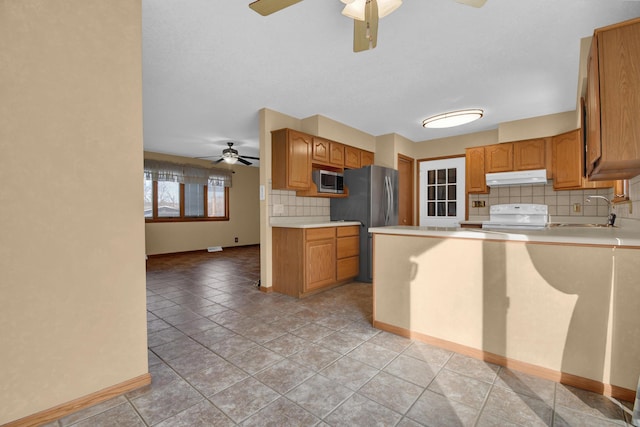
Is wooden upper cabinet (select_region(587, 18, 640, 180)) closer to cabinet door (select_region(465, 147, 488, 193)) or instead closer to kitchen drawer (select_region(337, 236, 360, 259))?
kitchen drawer (select_region(337, 236, 360, 259))

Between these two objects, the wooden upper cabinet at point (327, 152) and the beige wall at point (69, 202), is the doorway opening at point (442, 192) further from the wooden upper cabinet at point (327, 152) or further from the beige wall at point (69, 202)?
the beige wall at point (69, 202)

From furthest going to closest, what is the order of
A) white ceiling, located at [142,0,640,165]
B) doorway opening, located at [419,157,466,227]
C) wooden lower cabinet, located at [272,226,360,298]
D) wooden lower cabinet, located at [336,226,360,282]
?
doorway opening, located at [419,157,466,227], wooden lower cabinet, located at [336,226,360,282], wooden lower cabinet, located at [272,226,360,298], white ceiling, located at [142,0,640,165]

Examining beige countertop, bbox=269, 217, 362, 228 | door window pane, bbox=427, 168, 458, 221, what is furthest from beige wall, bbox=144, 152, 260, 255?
door window pane, bbox=427, 168, 458, 221

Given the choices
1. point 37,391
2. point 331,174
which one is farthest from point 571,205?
point 37,391

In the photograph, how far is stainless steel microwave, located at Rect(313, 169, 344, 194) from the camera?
4102mm

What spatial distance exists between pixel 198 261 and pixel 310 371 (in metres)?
4.99

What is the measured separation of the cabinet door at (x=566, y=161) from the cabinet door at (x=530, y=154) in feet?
0.39

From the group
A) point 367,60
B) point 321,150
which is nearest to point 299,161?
point 321,150

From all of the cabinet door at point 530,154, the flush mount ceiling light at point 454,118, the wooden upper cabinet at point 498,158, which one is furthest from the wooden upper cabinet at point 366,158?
the cabinet door at point 530,154

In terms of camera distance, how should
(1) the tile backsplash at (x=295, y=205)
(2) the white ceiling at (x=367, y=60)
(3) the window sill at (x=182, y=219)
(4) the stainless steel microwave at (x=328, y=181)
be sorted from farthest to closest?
(3) the window sill at (x=182, y=219), (4) the stainless steel microwave at (x=328, y=181), (1) the tile backsplash at (x=295, y=205), (2) the white ceiling at (x=367, y=60)

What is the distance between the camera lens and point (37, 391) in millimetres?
1392

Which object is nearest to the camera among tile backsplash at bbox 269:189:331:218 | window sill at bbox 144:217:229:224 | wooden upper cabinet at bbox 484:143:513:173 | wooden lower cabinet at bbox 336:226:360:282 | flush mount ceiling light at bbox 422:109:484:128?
flush mount ceiling light at bbox 422:109:484:128

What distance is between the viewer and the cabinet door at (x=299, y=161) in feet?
12.0

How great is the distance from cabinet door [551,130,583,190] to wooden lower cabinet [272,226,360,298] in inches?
116
